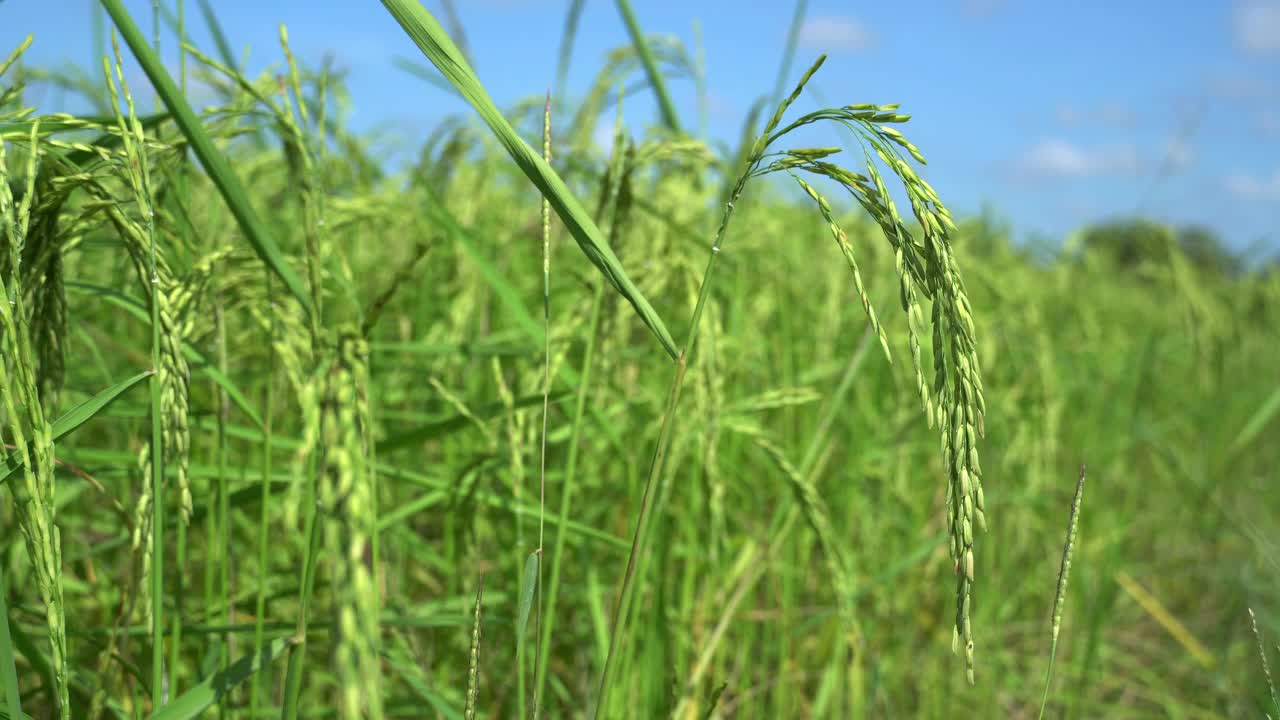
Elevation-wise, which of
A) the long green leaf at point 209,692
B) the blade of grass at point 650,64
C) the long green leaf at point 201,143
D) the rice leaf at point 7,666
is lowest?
the long green leaf at point 209,692

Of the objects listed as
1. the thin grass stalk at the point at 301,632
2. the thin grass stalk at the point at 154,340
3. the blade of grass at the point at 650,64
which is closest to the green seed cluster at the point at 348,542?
the thin grass stalk at the point at 301,632

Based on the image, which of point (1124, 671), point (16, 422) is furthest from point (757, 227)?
point (16, 422)

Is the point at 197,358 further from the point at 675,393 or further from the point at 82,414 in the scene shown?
the point at 675,393

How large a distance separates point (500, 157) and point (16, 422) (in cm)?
180

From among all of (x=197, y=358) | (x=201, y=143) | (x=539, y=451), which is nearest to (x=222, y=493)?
(x=197, y=358)

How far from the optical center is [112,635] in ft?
2.74

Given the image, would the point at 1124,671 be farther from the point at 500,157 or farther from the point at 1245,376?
the point at 1245,376

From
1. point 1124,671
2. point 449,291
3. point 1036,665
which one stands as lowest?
point 1124,671

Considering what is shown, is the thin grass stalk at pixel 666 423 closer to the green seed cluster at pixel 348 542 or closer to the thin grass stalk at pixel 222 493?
the green seed cluster at pixel 348 542

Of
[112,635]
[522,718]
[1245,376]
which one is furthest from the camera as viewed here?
[1245,376]

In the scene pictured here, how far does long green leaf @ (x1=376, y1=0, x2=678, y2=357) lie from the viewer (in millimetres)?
594

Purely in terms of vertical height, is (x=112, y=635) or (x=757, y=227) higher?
(x=757, y=227)

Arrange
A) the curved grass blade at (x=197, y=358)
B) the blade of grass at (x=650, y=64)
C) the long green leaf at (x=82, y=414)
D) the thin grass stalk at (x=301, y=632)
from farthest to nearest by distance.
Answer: the blade of grass at (x=650, y=64) < the curved grass blade at (x=197, y=358) < the long green leaf at (x=82, y=414) < the thin grass stalk at (x=301, y=632)

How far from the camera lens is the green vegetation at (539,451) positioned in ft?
1.96
